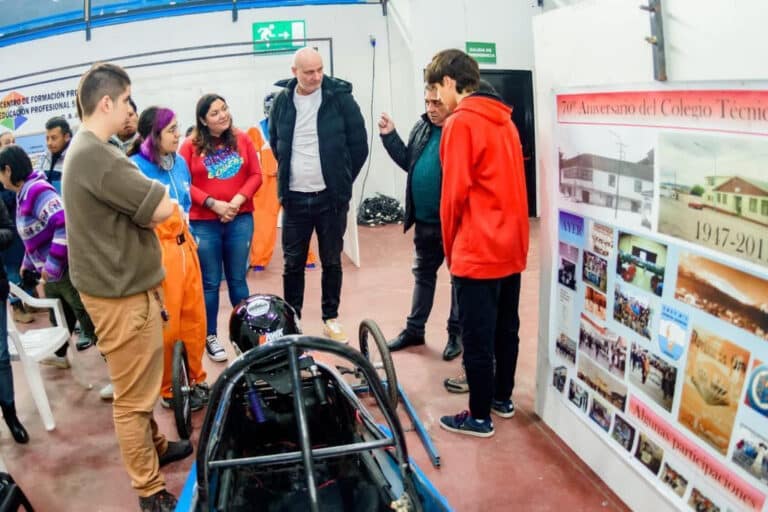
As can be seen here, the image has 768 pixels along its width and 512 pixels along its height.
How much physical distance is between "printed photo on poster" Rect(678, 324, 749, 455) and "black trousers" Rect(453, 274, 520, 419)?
31.4 inches

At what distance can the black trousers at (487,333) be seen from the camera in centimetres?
239

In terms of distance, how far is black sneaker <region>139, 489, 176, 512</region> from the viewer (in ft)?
7.23

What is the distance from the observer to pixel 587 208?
2.19m

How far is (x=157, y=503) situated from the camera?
87.0 inches

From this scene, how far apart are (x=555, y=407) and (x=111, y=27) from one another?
23.2 feet

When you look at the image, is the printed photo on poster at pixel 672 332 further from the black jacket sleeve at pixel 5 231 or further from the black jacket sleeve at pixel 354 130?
the black jacket sleeve at pixel 5 231

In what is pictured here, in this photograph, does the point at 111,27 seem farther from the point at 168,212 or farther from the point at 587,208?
the point at 587,208

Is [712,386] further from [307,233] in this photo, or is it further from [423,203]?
[307,233]

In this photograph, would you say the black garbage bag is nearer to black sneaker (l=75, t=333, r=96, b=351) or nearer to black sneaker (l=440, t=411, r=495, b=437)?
black sneaker (l=75, t=333, r=96, b=351)

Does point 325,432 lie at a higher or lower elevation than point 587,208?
lower

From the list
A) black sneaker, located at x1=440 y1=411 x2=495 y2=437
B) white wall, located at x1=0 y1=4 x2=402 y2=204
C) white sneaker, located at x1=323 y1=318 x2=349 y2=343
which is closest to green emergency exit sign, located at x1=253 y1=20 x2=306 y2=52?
white wall, located at x1=0 y1=4 x2=402 y2=204

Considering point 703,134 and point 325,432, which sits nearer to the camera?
point 703,134

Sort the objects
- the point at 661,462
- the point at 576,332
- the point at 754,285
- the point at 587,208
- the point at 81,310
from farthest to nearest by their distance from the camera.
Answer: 1. the point at 81,310
2. the point at 576,332
3. the point at 587,208
4. the point at 661,462
5. the point at 754,285

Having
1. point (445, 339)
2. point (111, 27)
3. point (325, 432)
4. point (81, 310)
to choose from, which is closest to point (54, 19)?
point (111, 27)
